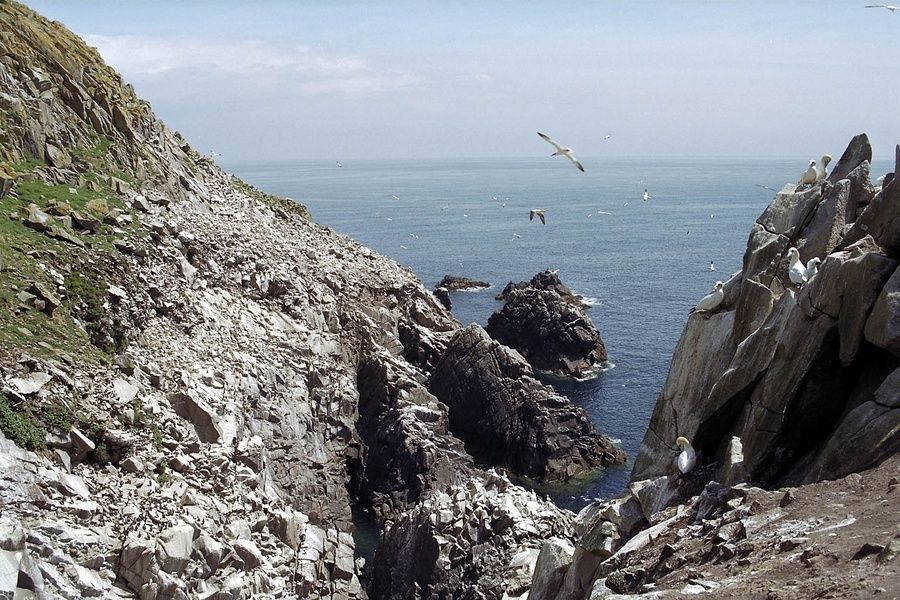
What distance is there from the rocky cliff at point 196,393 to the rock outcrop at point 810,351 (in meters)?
10.6

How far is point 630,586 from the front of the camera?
→ 1579cm

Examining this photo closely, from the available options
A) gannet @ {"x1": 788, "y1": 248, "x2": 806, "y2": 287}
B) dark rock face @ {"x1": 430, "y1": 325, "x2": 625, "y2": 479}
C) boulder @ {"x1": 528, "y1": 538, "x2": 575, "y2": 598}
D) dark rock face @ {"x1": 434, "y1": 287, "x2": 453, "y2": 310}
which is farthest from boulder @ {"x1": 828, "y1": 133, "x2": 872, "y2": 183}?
dark rock face @ {"x1": 434, "y1": 287, "x2": 453, "y2": 310}

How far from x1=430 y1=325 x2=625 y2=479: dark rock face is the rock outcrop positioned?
27.1 meters

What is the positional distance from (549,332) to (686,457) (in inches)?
1980

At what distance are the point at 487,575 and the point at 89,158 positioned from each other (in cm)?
2960

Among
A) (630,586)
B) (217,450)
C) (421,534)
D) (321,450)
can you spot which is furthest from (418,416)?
(630,586)

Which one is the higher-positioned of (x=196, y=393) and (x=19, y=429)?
(x=19, y=429)

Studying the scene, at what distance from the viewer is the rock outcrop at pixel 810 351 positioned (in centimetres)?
1611

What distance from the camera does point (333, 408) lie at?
145ft

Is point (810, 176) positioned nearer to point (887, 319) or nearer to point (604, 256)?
point (887, 319)

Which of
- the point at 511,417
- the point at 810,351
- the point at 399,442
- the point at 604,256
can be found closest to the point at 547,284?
the point at 511,417

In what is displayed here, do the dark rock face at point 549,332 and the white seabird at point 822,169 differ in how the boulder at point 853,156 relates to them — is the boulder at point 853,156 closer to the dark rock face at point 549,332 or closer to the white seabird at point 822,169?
the white seabird at point 822,169

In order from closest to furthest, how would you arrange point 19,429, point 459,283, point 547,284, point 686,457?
point 686,457 < point 19,429 < point 547,284 < point 459,283

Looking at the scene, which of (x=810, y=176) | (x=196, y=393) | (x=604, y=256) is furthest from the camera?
(x=604, y=256)
